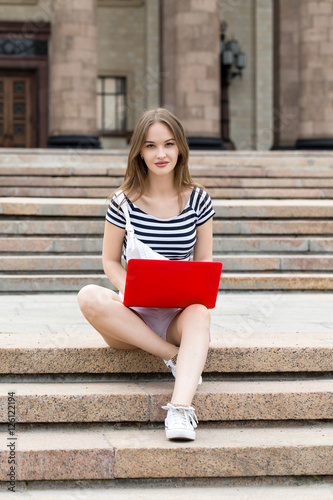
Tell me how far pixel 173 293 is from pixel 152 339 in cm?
26

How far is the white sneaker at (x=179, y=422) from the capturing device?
3367 mm

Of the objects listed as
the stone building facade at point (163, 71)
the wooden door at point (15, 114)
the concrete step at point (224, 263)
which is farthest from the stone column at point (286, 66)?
the concrete step at point (224, 263)

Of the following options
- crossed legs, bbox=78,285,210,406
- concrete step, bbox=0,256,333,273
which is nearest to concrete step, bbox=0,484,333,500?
crossed legs, bbox=78,285,210,406

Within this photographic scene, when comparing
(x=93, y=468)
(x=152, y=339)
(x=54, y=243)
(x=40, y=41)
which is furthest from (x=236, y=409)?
(x=40, y=41)

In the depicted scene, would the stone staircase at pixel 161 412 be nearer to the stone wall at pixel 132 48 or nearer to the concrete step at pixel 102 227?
the concrete step at pixel 102 227

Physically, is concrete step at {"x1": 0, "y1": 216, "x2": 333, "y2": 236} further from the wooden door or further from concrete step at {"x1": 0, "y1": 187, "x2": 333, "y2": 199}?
the wooden door

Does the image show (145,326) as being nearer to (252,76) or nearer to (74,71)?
(74,71)

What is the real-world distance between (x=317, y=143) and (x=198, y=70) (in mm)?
3352

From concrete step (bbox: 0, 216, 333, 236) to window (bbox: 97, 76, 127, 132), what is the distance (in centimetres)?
1455

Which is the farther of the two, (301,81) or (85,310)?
(301,81)

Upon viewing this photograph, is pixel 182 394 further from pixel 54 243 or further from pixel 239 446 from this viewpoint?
pixel 54 243

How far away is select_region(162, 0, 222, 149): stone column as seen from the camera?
1633 centimetres

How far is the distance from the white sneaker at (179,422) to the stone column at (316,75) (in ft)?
49.3

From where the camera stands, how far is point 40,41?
70.1ft
